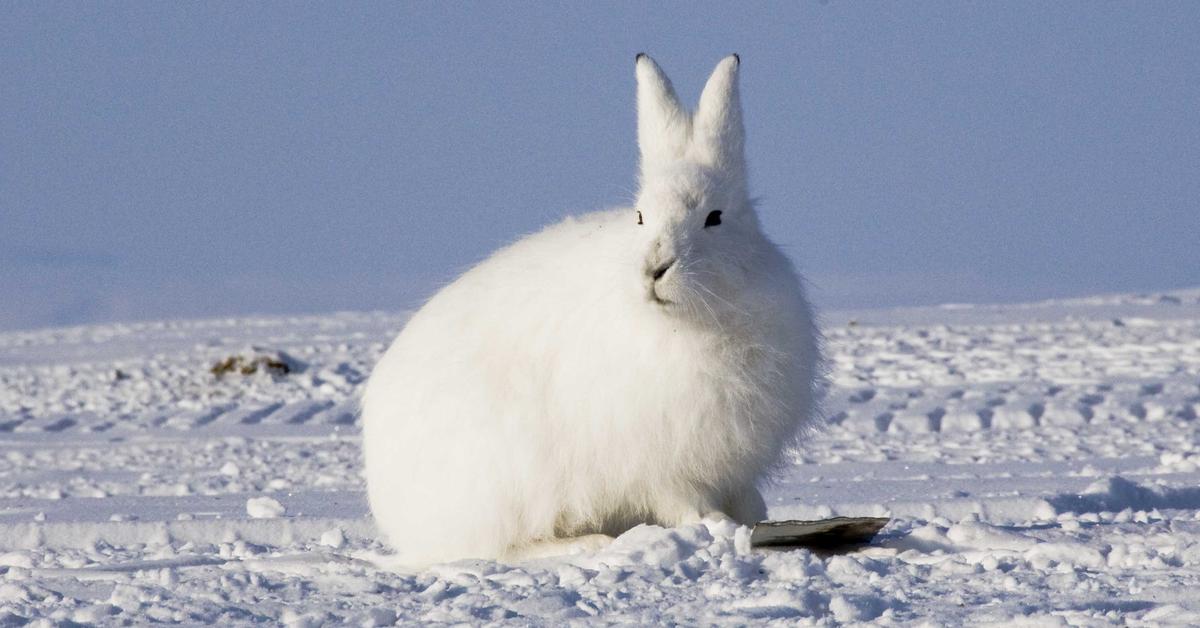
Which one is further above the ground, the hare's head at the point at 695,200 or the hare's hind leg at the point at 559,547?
the hare's head at the point at 695,200

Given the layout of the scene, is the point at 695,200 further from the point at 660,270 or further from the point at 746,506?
the point at 746,506

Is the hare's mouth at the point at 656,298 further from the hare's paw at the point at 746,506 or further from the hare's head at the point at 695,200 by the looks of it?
the hare's paw at the point at 746,506

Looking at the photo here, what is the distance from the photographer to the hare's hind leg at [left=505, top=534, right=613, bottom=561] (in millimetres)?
4059

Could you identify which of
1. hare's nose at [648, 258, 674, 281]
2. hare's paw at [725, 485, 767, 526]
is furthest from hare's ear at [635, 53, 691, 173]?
hare's paw at [725, 485, 767, 526]

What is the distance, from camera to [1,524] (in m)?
6.11

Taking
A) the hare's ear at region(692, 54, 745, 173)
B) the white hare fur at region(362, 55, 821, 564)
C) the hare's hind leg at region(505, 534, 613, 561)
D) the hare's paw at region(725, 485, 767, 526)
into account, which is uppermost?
the hare's ear at region(692, 54, 745, 173)

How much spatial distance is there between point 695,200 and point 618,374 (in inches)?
19.5

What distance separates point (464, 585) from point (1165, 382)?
8.28 meters

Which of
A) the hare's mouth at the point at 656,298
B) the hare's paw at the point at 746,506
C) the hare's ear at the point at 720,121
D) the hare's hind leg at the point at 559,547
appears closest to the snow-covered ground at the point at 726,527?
the hare's hind leg at the point at 559,547

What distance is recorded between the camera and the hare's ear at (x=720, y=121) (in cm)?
417

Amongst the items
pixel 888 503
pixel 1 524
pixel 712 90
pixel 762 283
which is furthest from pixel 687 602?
pixel 1 524

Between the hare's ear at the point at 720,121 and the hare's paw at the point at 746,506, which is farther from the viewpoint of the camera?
the hare's paw at the point at 746,506

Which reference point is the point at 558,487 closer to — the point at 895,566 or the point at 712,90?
the point at 895,566

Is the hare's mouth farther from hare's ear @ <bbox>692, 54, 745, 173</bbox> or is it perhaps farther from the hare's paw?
the hare's paw
